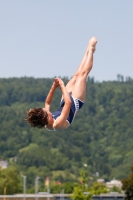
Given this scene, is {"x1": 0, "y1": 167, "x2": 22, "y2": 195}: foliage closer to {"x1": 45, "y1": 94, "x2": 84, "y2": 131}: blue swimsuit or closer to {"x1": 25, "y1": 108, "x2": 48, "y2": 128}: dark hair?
{"x1": 45, "y1": 94, "x2": 84, "y2": 131}: blue swimsuit

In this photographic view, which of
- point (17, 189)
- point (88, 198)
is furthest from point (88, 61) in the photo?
point (17, 189)

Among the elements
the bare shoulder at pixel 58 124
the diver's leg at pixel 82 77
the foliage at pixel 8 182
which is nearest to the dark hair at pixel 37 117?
the bare shoulder at pixel 58 124

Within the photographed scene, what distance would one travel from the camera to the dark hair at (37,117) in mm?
20250

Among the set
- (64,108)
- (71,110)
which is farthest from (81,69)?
(64,108)

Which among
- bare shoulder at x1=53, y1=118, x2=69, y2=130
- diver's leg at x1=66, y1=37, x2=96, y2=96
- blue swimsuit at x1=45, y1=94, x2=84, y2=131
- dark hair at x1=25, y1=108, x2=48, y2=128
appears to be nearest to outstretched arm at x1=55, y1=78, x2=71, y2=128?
bare shoulder at x1=53, y1=118, x2=69, y2=130

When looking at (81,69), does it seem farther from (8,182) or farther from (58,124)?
(8,182)

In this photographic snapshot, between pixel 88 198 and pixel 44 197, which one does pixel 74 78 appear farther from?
pixel 44 197

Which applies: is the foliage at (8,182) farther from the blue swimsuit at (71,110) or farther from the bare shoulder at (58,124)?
the bare shoulder at (58,124)

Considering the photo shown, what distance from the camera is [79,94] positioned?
824 inches

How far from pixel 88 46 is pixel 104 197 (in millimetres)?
77543

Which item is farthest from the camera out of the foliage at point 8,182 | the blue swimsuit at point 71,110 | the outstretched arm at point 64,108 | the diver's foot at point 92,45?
the foliage at point 8,182

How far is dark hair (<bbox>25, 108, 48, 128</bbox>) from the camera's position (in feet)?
66.4

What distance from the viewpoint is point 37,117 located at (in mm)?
20297

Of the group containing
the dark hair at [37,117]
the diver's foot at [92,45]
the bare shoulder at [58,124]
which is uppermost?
the diver's foot at [92,45]
